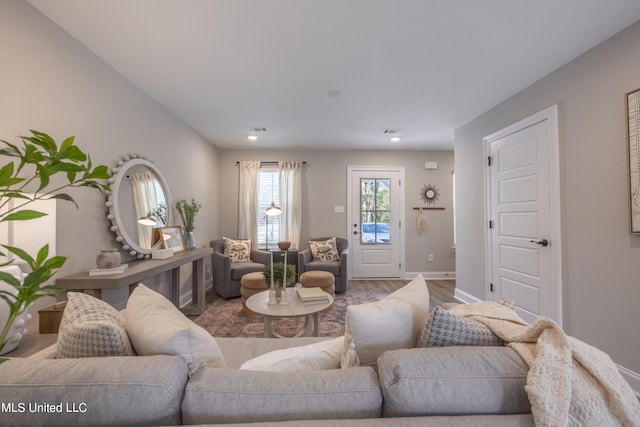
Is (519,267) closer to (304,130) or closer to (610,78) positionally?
(610,78)

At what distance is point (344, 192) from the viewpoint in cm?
509

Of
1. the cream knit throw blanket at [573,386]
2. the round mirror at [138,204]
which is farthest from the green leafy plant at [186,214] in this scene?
the cream knit throw blanket at [573,386]

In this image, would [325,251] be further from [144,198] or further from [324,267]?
[144,198]

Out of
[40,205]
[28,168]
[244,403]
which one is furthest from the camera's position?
[28,168]

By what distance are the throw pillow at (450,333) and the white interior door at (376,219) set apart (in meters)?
4.11

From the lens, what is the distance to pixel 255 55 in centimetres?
212

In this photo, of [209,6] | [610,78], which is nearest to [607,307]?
[610,78]

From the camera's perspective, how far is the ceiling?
1670mm

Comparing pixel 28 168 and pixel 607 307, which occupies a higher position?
pixel 28 168

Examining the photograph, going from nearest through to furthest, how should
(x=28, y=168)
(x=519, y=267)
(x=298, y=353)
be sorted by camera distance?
(x=298, y=353), (x=28, y=168), (x=519, y=267)

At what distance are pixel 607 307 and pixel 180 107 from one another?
4.34 metres

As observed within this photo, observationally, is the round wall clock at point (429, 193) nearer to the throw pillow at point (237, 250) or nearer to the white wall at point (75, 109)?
the throw pillow at point (237, 250)

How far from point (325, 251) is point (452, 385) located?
12.3 feet

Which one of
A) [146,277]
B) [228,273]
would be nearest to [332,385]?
[146,277]
